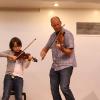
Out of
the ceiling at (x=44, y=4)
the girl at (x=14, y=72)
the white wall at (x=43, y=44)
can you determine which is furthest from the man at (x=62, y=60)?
the white wall at (x=43, y=44)

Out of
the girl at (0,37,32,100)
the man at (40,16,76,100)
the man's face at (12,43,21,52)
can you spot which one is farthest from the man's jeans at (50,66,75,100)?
the man's face at (12,43,21,52)

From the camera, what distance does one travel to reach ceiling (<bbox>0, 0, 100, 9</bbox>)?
447 centimetres

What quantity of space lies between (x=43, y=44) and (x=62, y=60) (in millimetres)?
1493

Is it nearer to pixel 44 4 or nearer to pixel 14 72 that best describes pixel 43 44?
pixel 44 4

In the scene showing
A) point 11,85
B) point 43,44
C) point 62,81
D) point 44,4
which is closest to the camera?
point 62,81

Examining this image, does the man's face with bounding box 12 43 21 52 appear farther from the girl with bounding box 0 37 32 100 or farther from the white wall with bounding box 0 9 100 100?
the white wall with bounding box 0 9 100 100

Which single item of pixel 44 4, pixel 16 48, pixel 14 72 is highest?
pixel 44 4

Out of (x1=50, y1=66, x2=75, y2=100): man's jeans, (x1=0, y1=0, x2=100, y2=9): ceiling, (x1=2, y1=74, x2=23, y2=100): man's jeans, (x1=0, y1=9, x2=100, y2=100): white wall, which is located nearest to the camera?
(x1=50, y1=66, x2=75, y2=100): man's jeans

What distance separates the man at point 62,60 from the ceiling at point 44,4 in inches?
39.7

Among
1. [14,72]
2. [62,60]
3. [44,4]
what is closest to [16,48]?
[14,72]

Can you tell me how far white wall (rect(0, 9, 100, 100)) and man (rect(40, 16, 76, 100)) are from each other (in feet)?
4.53

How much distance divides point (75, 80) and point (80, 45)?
2.03 feet

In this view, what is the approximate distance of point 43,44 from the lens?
5016 mm

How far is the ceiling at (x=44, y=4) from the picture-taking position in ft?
14.7
